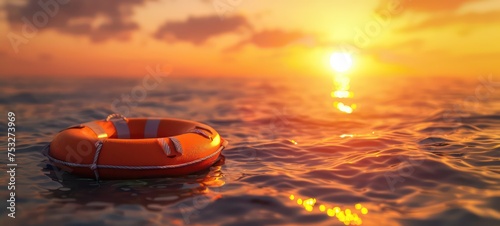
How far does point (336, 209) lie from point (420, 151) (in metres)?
2.87

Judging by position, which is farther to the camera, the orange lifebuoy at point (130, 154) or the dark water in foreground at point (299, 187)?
the orange lifebuoy at point (130, 154)

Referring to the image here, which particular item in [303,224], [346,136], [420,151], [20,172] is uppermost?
[346,136]

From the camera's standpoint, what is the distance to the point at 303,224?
136 inches

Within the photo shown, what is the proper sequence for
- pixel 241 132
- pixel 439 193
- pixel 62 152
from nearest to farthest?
pixel 439 193, pixel 62 152, pixel 241 132

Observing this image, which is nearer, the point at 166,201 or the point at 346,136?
the point at 166,201

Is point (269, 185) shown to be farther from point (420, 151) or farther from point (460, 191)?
point (420, 151)

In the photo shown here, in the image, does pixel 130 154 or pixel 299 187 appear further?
pixel 130 154

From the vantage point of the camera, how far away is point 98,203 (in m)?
3.94

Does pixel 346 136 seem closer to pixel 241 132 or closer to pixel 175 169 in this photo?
pixel 241 132

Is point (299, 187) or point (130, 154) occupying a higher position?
point (130, 154)

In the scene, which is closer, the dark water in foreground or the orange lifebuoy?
the dark water in foreground

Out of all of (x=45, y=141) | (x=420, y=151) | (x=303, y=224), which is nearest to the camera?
(x=303, y=224)

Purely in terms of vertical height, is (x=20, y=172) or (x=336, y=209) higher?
(x=20, y=172)

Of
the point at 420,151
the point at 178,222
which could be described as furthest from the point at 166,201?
the point at 420,151
